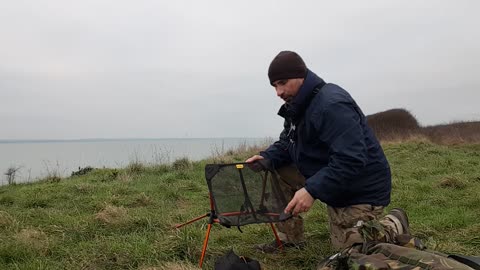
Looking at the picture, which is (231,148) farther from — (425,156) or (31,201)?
(31,201)

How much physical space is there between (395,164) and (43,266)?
28.2 feet

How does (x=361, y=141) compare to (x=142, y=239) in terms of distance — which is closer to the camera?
(x=361, y=141)

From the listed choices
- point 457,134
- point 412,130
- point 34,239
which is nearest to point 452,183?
point 34,239

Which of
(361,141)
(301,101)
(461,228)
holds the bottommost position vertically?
(461,228)

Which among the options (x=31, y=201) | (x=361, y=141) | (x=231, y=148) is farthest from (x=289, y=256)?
(x=231, y=148)

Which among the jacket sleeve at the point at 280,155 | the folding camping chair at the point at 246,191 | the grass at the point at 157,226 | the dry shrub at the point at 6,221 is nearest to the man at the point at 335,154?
the jacket sleeve at the point at 280,155

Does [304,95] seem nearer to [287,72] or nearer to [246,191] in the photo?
[287,72]

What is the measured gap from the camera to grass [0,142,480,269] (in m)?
3.58

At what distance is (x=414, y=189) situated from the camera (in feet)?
21.8

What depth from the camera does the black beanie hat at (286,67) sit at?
2988mm

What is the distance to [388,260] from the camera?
7.27 ft

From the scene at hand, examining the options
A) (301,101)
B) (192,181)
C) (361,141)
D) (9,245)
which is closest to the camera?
(361,141)

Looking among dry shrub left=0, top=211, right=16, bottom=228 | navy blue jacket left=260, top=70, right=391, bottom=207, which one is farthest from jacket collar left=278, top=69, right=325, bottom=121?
dry shrub left=0, top=211, right=16, bottom=228

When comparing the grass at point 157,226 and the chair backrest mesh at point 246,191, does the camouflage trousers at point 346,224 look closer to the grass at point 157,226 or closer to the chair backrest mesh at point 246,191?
the chair backrest mesh at point 246,191
